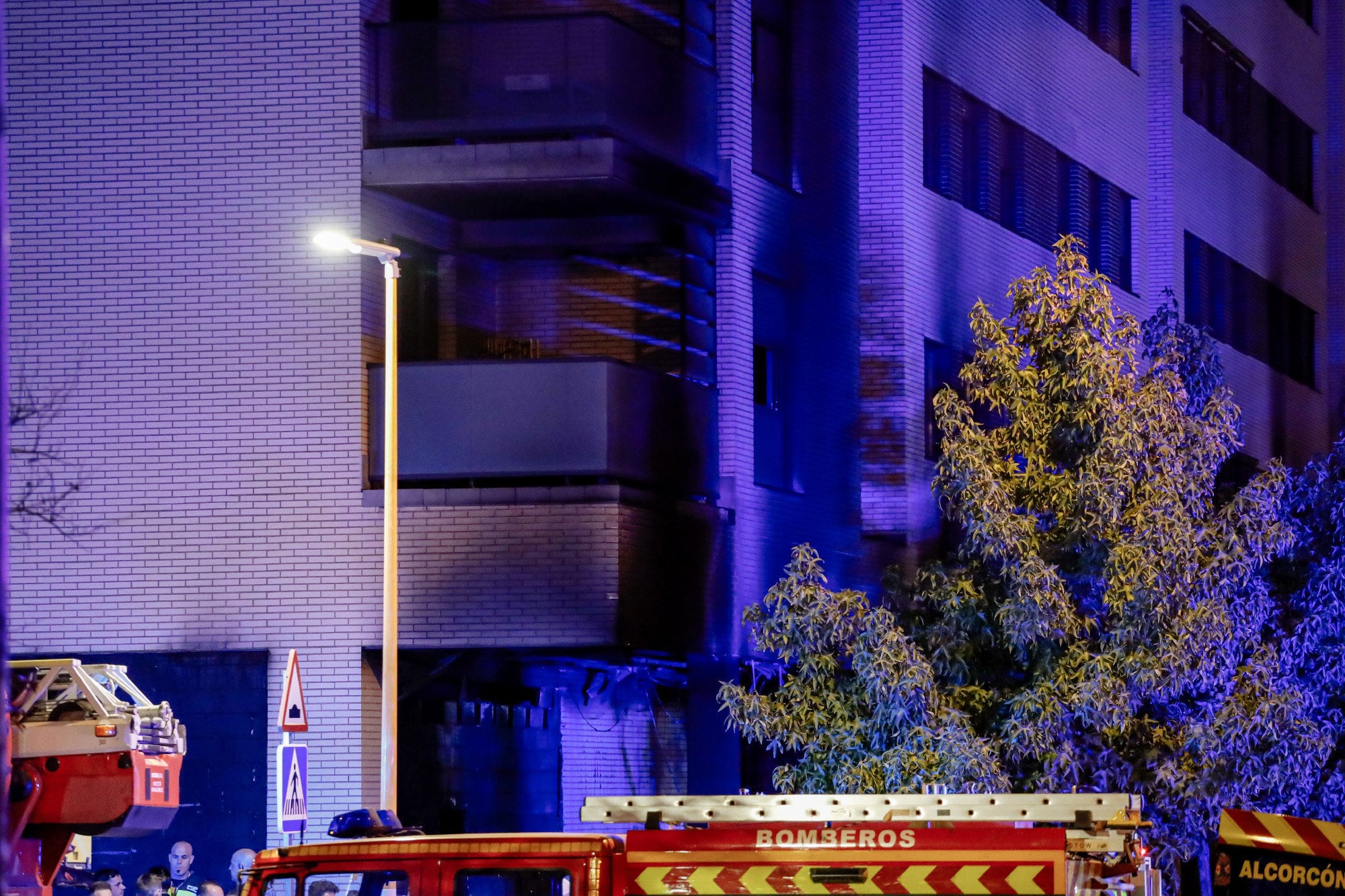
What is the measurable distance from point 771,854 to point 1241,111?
29.9 m

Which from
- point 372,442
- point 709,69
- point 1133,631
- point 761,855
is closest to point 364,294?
point 372,442

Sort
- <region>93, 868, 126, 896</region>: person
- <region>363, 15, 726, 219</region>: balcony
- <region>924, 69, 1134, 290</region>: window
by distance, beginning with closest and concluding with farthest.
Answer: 1. <region>93, 868, 126, 896</region>: person
2. <region>363, 15, 726, 219</region>: balcony
3. <region>924, 69, 1134, 290</region>: window

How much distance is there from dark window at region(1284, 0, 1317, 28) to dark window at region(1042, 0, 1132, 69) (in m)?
9.93

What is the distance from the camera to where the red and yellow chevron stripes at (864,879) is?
7246 mm

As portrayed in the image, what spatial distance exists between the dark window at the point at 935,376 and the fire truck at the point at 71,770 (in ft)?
46.3

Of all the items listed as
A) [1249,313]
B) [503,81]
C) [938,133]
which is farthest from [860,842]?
[1249,313]

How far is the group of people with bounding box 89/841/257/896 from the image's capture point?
532 inches

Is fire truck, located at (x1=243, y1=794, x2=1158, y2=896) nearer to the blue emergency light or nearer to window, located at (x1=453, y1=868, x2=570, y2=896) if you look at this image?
window, located at (x1=453, y1=868, x2=570, y2=896)

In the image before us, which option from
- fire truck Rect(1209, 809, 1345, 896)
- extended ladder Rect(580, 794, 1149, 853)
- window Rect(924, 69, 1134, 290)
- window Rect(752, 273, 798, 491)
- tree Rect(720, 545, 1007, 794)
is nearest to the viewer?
fire truck Rect(1209, 809, 1345, 896)

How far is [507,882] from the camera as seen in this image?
344 inches

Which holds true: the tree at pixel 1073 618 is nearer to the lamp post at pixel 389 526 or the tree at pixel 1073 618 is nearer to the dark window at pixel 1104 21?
the lamp post at pixel 389 526

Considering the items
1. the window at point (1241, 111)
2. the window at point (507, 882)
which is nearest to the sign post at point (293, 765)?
the window at point (507, 882)

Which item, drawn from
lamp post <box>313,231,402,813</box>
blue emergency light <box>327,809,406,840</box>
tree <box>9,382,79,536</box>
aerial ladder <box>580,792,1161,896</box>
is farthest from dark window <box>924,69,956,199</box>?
aerial ladder <box>580,792,1161,896</box>

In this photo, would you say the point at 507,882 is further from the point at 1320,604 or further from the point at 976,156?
the point at 976,156
